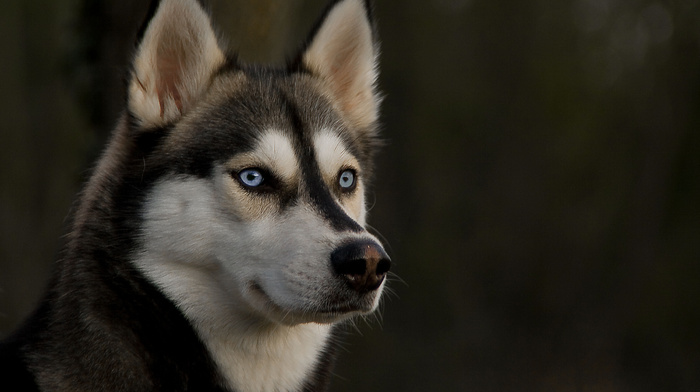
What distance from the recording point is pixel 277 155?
4207mm

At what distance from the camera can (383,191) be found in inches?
704

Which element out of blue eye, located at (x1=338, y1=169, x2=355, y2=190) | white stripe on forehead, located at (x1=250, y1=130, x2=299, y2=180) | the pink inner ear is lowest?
blue eye, located at (x1=338, y1=169, x2=355, y2=190)

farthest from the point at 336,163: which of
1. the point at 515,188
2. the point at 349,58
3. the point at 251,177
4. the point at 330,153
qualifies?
the point at 515,188

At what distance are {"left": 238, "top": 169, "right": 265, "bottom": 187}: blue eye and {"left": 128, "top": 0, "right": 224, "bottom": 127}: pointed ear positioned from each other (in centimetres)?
51

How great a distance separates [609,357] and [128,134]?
1371 cm

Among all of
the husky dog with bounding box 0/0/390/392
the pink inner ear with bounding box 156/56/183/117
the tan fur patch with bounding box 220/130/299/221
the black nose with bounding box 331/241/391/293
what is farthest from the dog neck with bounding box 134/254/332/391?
the pink inner ear with bounding box 156/56/183/117

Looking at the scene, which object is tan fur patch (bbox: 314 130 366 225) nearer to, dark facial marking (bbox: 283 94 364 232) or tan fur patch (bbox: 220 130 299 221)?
dark facial marking (bbox: 283 94 364 232)

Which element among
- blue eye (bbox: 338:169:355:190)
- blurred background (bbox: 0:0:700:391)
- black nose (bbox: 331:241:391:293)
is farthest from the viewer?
blurred background (bbox: 0:0:700:391)

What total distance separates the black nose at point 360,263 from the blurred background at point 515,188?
10433 millimetres

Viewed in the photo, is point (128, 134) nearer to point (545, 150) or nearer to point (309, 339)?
point (309, 339)

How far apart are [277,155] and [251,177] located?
16cm

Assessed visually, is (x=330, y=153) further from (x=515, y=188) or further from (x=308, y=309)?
(x=515, y=188)

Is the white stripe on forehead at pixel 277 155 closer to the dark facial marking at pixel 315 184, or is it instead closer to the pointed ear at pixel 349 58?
the dark facial marking at pixel 315 184

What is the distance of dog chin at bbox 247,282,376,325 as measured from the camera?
3975 mm
